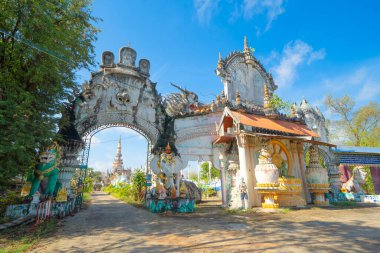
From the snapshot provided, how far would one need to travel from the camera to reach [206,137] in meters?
15.7

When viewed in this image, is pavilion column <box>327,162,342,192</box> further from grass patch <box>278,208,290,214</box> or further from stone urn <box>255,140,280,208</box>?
stone urn <box>255,140,280,208</box>

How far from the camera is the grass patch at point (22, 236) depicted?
466 cm

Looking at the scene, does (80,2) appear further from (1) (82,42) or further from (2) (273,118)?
(2) (273,118)

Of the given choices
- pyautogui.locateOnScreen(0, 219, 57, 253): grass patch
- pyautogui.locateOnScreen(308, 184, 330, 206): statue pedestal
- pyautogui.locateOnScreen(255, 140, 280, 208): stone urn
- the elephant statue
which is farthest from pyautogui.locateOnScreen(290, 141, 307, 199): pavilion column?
pyautogui.locateOnScreen(0, 219, 57, 253): grass patch

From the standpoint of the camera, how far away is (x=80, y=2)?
34.4 feet

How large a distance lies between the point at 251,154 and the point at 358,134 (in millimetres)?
20634

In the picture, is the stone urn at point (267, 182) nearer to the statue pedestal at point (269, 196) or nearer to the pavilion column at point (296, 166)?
the statue pedestal at point (269, 196)

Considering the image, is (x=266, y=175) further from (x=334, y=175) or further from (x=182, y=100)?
(x=182, y=100)

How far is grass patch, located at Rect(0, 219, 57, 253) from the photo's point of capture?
183 inches

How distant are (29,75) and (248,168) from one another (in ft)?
32.6

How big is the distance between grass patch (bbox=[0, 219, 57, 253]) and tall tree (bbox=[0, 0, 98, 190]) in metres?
1.70

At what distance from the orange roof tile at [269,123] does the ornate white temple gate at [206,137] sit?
0.05m

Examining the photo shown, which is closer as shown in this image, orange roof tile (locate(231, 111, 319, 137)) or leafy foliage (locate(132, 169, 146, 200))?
orange roof tile (locate(231, 111, 319, 137))

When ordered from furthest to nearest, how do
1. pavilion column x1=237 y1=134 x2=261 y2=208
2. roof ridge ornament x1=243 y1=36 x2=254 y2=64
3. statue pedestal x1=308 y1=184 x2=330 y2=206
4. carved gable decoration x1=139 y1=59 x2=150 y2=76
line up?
roof ridge ornament x1=243 y1=36 x2=254 y2=64 → carved gable decoration x1=139 y1=59 x2=150 y2=76 → statue pedestal x1=308 y1=184 x2=330 y2=206 → pavilion column x1=237 y1=134 x2=261 y2=208
